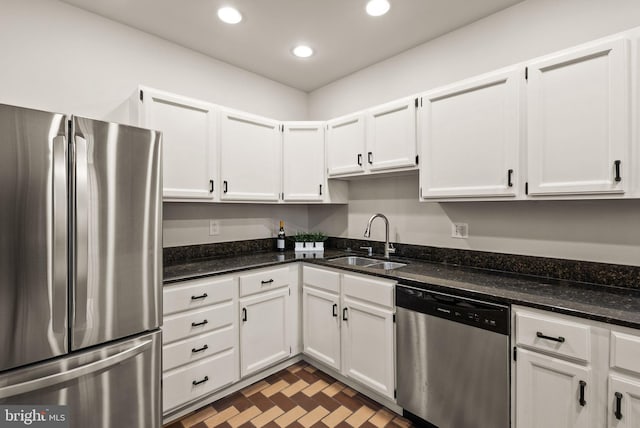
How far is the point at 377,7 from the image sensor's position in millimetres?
2012

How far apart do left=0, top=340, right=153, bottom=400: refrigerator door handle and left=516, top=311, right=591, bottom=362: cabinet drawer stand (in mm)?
1829

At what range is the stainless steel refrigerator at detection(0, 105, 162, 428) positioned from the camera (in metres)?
1.18

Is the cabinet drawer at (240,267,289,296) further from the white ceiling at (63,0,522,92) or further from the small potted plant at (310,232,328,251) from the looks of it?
the white ceiling at (63,0,522,92)

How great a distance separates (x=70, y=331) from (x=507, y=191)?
90.5 inches

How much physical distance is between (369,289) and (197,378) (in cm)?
126

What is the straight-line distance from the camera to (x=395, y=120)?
2.31 m

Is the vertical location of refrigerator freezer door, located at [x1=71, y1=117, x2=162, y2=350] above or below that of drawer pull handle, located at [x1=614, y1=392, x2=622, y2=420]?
above

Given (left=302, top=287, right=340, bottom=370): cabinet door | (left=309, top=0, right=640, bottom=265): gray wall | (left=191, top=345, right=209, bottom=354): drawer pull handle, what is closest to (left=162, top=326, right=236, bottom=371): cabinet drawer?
(left=191, top=345, right=209, bottom=354): drawer pull handle

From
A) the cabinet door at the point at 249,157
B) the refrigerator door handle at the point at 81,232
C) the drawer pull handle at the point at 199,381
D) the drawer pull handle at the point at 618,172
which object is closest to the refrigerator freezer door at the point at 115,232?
the refrigerator door handle at the point at 81,232

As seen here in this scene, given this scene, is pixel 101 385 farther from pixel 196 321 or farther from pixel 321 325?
pixel 321 325

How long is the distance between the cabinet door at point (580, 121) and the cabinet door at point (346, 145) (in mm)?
1206

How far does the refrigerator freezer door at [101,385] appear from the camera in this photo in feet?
3.97

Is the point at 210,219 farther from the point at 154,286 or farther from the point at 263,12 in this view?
the point at 263,12

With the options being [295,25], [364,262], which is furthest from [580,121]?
[295,25]
